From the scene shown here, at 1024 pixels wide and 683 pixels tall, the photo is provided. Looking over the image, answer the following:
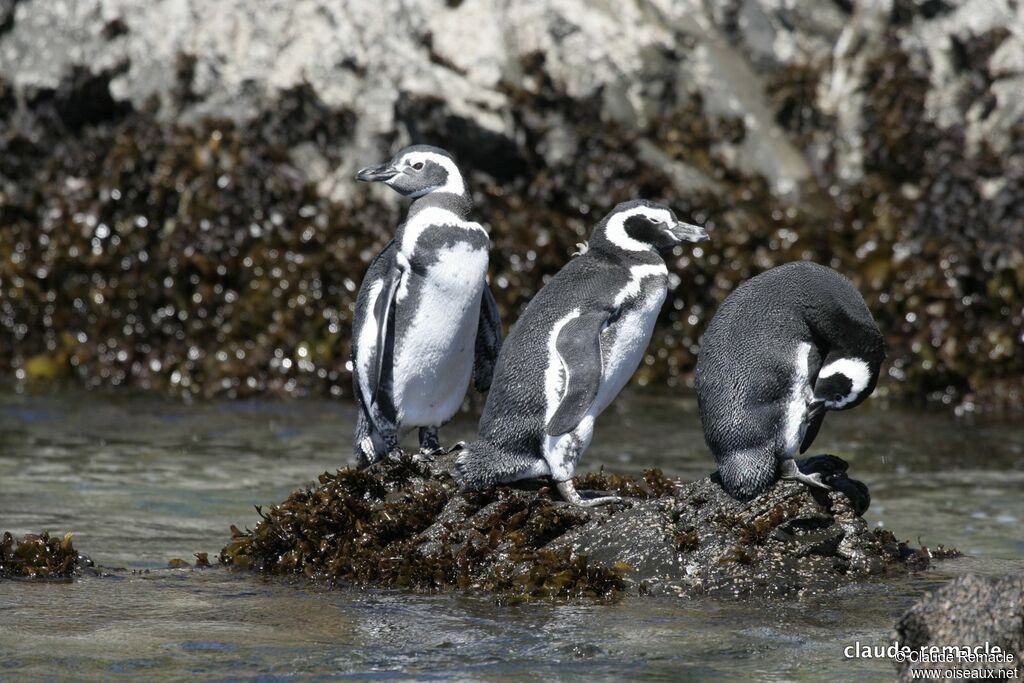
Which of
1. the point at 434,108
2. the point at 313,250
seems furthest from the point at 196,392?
the point at 434,108

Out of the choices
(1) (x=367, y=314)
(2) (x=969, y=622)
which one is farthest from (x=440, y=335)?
(2) (x=969, y=622)

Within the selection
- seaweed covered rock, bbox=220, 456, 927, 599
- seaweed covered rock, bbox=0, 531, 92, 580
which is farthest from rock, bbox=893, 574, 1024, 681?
seaweed covered rock, bbox=0, 531, 92, 580

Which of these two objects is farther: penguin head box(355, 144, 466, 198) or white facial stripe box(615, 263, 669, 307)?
penguin head box(355, 144, 466, 198)

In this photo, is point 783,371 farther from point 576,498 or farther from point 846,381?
point 576,498

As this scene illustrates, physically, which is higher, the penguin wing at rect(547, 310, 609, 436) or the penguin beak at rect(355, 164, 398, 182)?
the penguin beak at rect(355, 164, 398, 182)

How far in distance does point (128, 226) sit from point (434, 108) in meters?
2.84

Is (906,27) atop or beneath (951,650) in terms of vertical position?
atop

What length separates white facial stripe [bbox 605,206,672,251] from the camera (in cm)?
604

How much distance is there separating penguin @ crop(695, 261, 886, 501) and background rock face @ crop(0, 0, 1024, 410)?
6417 millimetres

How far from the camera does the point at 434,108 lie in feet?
41.2

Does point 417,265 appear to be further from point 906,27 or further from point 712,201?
point 906,27

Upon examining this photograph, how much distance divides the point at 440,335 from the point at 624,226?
943mm

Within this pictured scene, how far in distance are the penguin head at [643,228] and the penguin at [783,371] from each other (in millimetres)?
472

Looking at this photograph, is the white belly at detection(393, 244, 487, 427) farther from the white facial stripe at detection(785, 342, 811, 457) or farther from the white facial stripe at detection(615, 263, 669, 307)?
the white facial stripe at detection(785, 342, 811, 457)
